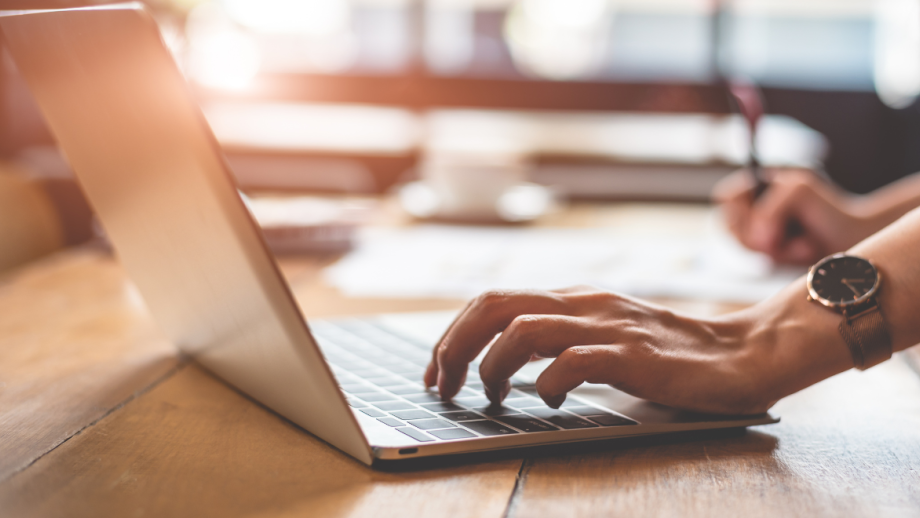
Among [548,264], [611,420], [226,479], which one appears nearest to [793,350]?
[611,420]

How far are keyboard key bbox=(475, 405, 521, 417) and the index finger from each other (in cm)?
2

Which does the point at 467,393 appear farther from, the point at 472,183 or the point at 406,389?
the point at 472,183

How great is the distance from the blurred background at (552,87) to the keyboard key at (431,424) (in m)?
2.74

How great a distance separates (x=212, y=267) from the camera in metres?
0.37

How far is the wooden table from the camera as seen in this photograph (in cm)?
33

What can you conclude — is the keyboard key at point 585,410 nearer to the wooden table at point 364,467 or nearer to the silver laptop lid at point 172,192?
Result: the wooden table at point 364,467

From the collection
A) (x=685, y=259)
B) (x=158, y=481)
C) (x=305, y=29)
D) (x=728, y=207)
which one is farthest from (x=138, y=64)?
(x=305, y=29)

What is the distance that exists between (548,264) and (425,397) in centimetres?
56

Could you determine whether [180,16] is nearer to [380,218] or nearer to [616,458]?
[380,218]

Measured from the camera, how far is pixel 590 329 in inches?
16.9

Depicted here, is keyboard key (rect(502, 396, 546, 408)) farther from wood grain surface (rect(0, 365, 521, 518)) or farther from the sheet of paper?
the sheet of paper

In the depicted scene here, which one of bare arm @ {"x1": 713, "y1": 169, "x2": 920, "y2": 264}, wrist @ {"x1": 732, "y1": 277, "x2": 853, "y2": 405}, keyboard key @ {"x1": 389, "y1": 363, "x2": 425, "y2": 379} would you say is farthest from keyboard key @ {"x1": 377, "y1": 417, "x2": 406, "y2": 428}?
bare arm @ {"x1": 713, "y1": 169, "x2": 920, "y2": 264}

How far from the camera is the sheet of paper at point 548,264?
0.86m

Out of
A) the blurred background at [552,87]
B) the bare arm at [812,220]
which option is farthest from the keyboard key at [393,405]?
the blurred background at [552,87]
